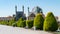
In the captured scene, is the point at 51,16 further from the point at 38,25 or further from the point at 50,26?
the point at 38,25

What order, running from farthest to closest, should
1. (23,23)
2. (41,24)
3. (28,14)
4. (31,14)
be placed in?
(28,14) < (31,14) < (23,23) < (41,24)

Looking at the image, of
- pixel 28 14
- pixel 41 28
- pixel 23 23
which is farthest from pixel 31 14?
pixel 41 28

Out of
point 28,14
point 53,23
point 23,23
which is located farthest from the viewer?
point 28,14

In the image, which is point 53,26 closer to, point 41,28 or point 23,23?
point 41,28

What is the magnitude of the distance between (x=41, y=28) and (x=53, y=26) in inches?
178

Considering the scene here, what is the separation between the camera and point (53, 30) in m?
23.1

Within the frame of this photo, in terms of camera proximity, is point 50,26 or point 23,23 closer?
point 50,26

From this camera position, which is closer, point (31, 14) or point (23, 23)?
point (23, 23)

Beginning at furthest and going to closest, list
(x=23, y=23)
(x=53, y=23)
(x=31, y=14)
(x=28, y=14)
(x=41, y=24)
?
(x=28, y=14), (x=31, y=14), (x=23, y=23), (x=41, y=24), (x=53, y=23)

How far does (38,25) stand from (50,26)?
4290mm

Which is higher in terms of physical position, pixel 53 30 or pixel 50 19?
pixel 50 19

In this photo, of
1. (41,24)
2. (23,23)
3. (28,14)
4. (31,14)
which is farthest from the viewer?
(28,14)

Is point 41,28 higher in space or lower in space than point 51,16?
lower

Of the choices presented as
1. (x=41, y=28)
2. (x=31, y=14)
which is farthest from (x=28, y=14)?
(x=41, y=28)
